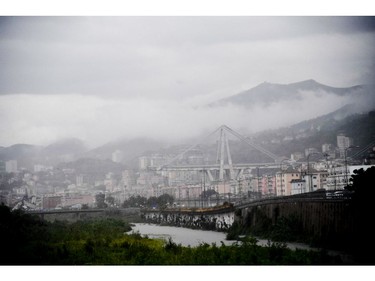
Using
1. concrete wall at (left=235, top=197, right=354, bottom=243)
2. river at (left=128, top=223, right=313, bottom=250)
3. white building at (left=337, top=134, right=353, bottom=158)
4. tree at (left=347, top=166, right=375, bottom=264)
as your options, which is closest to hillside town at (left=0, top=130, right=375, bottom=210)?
white building at (left=337, top=134, right=353, bottom=158)

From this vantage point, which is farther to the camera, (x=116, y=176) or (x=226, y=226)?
(x=116, y=176)

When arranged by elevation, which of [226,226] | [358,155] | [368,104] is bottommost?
[226,226]

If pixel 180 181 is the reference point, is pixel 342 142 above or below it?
above

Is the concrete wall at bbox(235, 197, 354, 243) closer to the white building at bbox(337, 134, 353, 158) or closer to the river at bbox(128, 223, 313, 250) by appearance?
the river at bbox(128, 223, 313, 250)

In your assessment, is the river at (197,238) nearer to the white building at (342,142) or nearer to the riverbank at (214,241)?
the riverbank at (214,241)

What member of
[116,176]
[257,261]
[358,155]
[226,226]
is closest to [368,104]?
[358,155]

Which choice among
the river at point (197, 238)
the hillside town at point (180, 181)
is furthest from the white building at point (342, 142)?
the river at point (197, 238)

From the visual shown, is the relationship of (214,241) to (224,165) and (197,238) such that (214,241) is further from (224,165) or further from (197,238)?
(224,165)

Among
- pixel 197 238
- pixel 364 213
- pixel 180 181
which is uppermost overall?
pixel 180 181

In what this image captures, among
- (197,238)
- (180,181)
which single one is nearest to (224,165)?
(180,181)

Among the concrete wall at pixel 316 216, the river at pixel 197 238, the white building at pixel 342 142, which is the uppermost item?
the white building at pixel 342 142

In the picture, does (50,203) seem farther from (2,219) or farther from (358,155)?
(2,219)
